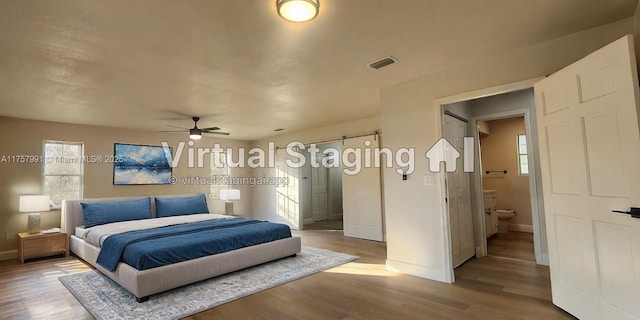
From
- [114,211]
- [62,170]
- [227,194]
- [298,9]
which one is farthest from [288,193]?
[298,9]

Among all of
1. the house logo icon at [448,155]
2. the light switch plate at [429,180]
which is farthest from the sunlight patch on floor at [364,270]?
the house logo icon at [448,155]

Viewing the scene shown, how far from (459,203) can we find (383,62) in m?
2.31

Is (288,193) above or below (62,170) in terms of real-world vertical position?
below

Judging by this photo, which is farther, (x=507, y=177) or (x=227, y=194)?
(x=227, y=194)

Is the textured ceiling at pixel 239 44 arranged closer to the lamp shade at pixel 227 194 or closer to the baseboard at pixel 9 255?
the baseboard at pixel 9 255

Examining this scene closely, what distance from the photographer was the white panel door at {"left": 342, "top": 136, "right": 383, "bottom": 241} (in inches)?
223

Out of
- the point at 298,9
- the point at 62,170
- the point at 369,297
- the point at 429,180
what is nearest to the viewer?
the point at 298,9

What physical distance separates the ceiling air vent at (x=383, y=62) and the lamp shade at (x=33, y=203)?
18.5 ft

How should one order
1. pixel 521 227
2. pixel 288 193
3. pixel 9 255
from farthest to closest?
1. pixel 288 193
2. pixel 521 227
3. pixel 9 255

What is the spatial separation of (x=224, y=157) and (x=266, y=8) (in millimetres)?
6215

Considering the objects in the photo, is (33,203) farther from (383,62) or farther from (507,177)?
(507,177)

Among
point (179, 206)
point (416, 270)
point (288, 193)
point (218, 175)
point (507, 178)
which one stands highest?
point (218, 175)

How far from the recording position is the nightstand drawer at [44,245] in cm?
455

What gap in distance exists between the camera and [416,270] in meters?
3.52
